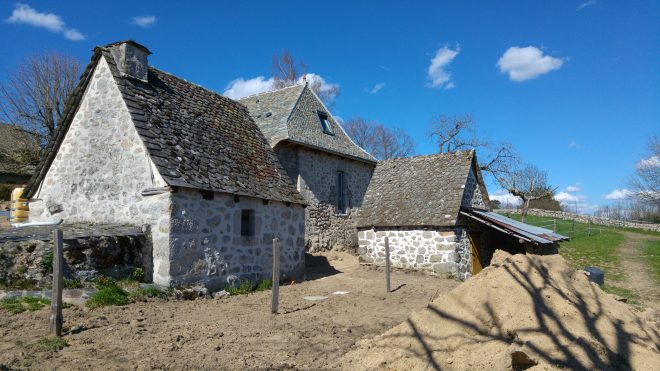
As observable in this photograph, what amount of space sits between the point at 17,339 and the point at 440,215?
11762 millimetres

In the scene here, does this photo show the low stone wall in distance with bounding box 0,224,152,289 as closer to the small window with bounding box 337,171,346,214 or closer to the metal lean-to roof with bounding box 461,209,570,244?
the metal lean-to roof with bounding box 461,209,570,244

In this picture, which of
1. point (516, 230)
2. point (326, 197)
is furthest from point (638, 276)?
point (326, 197)

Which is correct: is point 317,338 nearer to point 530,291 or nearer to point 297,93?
point 530,291

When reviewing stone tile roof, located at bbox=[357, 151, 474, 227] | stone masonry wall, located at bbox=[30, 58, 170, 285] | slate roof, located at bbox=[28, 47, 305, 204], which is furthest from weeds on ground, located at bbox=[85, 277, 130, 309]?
stone tile roof, located at bbox=[357, 151, 474, 227]

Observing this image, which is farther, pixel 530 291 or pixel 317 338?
pixel 317 338

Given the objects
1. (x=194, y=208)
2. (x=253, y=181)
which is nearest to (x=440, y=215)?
(x=253, y=181)

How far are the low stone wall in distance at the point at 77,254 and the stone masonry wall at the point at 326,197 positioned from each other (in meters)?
8.21

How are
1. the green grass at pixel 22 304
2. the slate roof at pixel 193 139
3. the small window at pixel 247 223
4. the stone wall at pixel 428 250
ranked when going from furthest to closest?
the stone wall at pixel 428 250, the small window at pixel 247 223, the slate roof at pixel 193 139, the green grass at pixel 22 304

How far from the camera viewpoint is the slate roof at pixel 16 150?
24375 mm

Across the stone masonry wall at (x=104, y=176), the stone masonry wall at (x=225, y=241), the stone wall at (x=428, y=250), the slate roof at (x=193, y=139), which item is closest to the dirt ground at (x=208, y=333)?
the stone masonry wall at (x=225, y=241)

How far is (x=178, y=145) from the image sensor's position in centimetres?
983

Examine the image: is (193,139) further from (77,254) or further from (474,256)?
(474,256)

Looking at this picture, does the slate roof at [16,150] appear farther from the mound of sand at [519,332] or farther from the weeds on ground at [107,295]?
the mound of sand at [519,332]

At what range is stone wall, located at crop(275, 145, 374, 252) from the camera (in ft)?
53.8
